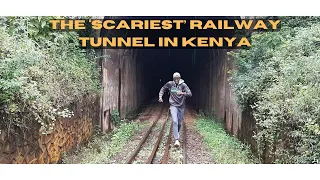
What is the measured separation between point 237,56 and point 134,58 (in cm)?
703

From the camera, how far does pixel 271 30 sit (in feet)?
23.3

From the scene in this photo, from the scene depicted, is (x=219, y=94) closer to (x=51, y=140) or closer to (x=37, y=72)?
(x=51, y=140)

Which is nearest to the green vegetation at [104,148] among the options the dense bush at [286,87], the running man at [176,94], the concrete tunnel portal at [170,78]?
the concrete tunnel portal at [170,78]

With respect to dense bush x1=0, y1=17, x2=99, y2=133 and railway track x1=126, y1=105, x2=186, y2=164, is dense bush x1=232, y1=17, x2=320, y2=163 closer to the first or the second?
railway track x1=126, y1=105, x2=186, y2=164

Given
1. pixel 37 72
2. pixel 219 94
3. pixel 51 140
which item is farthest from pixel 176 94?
pixel 219 94

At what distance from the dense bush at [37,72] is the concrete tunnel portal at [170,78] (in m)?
1.08

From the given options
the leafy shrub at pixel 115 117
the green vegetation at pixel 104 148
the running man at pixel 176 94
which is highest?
the running man at pixel 176 94

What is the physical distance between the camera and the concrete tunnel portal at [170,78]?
9.83 meters

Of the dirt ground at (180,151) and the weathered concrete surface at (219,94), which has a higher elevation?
the weathered concrete surface at (219,94)

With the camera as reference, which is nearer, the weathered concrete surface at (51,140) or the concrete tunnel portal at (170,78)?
the weathered concrete surface at (51,140)

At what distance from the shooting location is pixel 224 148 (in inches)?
288

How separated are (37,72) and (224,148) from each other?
12.9 ft

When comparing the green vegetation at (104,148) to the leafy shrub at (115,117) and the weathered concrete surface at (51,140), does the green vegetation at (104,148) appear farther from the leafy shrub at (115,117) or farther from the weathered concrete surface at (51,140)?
the leafy shrub at (115,117)

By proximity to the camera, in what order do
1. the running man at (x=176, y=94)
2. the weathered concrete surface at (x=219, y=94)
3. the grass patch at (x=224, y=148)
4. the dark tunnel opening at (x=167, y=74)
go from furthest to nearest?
the dark tunnel opening at (x=167, y=74)
the weathered concrete surface at (x=219, y=94)
the running man at (x=176, y=94)
the grass patch at (x=224, y=148)
